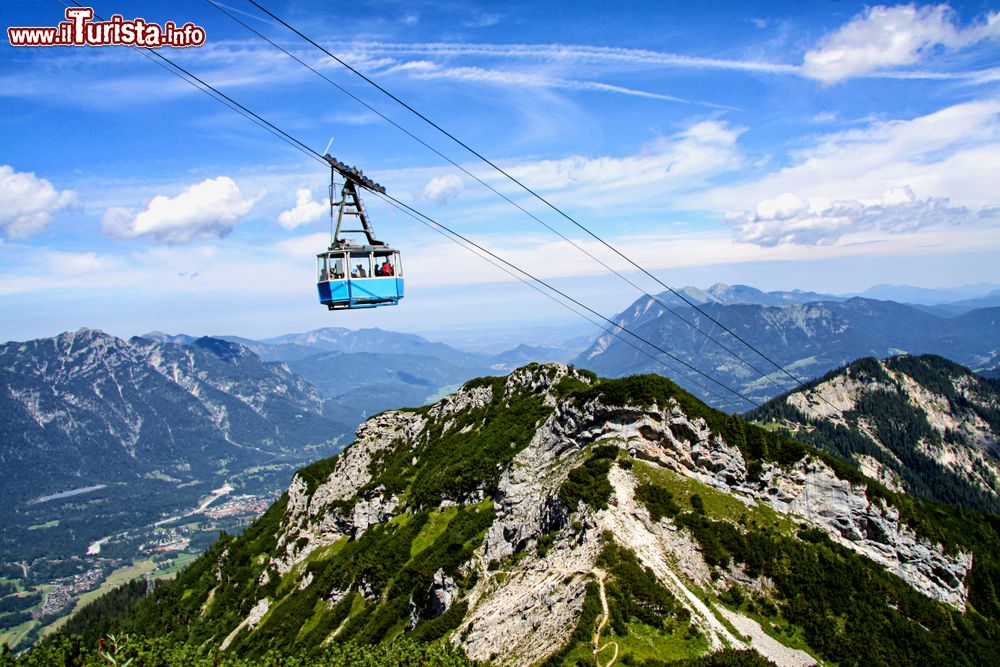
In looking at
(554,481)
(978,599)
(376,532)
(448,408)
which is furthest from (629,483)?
(448,408)

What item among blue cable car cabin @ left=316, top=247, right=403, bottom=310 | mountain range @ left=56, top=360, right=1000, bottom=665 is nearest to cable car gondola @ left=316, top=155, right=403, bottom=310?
blue cable car cabin @ left=316, top=247, right=403, bottom=310

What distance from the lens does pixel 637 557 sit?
1957 inches

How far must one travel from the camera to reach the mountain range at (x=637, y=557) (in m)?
46.9

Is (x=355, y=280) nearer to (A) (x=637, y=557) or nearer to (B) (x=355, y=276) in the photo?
(B) (x=355, y=276)

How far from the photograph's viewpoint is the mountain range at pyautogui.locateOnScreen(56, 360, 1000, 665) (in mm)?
46906

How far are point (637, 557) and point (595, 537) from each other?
13.7 feet

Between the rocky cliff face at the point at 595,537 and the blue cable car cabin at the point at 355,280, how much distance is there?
28960 mm

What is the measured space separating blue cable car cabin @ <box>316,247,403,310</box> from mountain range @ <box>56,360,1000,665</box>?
94.9 ft

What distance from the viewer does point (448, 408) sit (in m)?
132

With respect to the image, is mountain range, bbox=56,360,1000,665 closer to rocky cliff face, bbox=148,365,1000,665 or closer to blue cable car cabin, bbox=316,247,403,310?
rocky cliff face, bbox=148,365,1000,665

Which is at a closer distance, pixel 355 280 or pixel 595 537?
pixel 355 280

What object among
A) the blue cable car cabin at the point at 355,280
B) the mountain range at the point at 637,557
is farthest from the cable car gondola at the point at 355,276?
the mountain range at the point at 637,557

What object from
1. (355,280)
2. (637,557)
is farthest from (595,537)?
(355,280)

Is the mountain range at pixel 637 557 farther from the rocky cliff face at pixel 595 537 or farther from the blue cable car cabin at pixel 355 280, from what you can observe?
the blue cable car cabin at pixel 355 280
